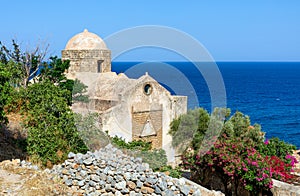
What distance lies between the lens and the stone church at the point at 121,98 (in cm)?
1884

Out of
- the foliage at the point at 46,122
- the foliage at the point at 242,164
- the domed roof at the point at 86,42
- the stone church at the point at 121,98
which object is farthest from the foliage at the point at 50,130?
the domed roof at the point at 86,42

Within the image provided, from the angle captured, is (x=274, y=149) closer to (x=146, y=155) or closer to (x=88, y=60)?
(x=146, y=155)

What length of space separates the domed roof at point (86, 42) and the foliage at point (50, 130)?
9.74m

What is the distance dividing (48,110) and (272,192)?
7.38 metres

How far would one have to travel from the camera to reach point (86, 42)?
22062 millimetres

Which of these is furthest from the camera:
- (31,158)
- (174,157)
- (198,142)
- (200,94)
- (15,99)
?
(200,94)

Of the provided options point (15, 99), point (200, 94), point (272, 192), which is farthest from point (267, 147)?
point (200, 94)

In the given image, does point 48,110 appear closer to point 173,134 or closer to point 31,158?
point 31,158

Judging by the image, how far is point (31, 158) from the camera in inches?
461

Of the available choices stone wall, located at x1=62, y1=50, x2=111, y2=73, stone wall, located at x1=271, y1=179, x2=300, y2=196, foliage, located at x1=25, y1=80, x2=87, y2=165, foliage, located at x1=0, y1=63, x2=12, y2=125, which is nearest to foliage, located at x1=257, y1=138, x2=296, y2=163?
stone wall, located at x1=271, y1=179, x2=300, y2=196

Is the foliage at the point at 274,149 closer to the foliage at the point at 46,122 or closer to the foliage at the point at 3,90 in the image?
the foliage at the point at 46,122

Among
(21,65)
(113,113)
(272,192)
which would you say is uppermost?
(21,65)

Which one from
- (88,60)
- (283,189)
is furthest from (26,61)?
(283,189)

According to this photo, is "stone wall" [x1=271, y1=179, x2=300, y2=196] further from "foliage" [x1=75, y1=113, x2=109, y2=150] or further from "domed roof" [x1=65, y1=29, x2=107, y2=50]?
Result: "domed roof" [x1=65, y1=29, x2=107, y2=50]
